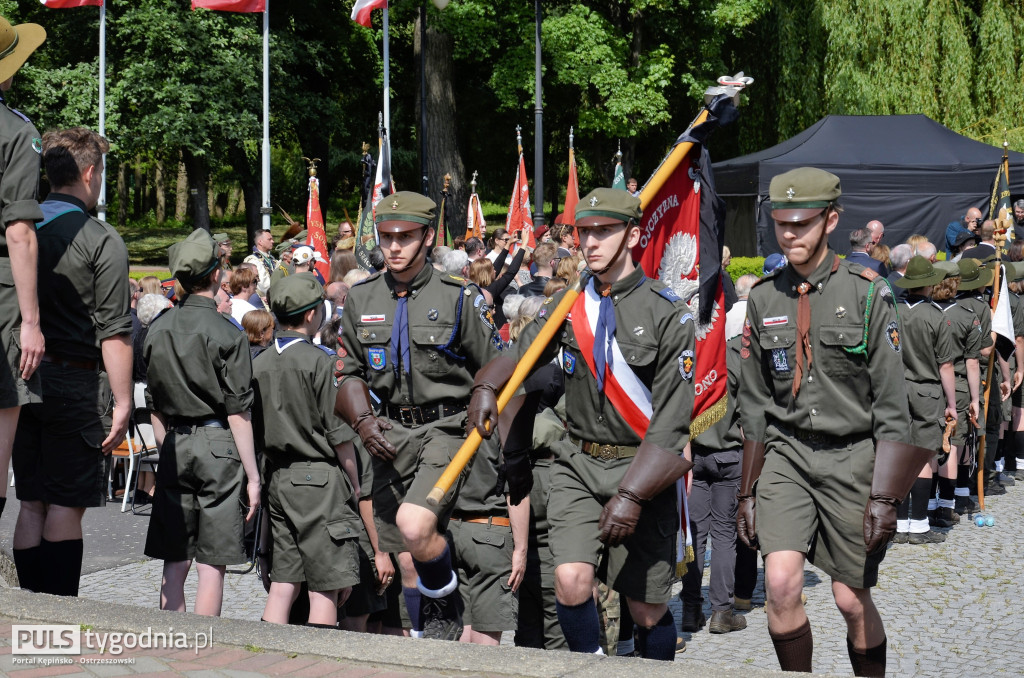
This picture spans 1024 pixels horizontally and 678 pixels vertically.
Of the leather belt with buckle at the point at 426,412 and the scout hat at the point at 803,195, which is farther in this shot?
the leather belt with buckle at the point at 426,412

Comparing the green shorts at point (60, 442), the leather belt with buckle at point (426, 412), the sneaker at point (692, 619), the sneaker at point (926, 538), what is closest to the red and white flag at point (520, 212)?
the sneaker at point (926, 538)

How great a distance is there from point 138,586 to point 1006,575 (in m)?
6.06

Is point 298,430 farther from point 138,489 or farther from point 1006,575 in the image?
point 138,489

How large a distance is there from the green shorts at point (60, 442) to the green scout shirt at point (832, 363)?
121 inches

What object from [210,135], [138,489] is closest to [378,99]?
[210,135]

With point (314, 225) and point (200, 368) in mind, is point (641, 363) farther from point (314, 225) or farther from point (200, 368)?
point (314, 225)

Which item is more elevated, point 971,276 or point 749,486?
point 971,276

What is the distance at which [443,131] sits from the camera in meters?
30.8

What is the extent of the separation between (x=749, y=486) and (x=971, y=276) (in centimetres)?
635

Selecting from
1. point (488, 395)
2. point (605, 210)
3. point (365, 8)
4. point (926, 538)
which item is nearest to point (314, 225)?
point (365, 8)

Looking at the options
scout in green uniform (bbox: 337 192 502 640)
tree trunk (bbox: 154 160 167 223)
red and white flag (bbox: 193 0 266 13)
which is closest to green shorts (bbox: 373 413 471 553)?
scout in green uniform (bbox: 337 192 502 640)

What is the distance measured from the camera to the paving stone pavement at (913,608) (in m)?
6.62

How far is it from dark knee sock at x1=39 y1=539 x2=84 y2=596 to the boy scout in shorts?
7.24 ft

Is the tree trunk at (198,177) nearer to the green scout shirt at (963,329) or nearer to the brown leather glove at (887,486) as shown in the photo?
the green scout shirt at (963,329)
